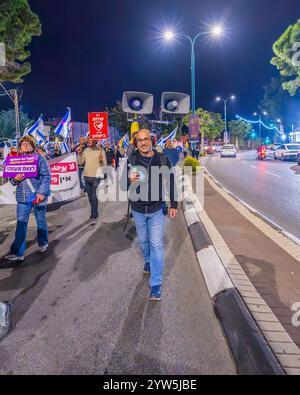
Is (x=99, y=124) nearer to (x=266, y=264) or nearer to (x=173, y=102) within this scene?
(x=173, y=102)

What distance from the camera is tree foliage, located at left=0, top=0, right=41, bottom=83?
41.3 ft

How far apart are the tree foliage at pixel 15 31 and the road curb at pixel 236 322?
11.6m

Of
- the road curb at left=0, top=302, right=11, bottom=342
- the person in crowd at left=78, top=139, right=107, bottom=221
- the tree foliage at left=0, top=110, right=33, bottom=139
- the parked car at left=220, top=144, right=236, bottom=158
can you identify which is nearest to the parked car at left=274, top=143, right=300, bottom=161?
the parked car at left=220, top=144, right=236, bottom=158

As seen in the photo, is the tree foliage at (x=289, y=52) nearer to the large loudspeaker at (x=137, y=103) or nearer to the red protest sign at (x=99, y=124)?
the red protest sign at (x=99, y=124)

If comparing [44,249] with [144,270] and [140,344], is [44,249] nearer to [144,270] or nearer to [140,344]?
[144,270]

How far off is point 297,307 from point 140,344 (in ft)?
5.40

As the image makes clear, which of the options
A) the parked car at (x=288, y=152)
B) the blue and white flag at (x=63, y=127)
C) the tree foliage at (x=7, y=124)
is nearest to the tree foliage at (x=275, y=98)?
the parked car at (x=288, y=152)

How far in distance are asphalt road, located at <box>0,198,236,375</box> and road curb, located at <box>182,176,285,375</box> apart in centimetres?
9

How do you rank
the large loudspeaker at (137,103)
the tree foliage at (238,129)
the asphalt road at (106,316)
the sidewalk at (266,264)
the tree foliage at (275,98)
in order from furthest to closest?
1. the tree foliage at (238,129)
2. the tree foliage at (275,98)
3. the large loudspeaker at (137,103)
4. the sidewalk at (266,264)
5. the asphalt road at (106,316)

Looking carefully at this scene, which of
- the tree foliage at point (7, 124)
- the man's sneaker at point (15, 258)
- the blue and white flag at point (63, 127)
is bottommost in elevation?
the man's sneaker at point (15, 258)

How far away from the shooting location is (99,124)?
1498 cm

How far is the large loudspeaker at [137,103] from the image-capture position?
659 cm

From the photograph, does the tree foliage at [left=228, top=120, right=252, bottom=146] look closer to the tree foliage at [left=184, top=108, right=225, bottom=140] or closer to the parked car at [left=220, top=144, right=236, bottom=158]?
the tree foliage at [left=184, top=108, right=225, bottom=140]
